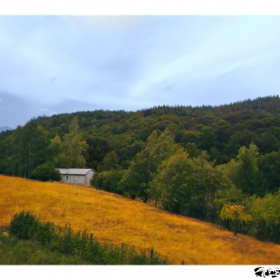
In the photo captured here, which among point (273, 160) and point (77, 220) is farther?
point (273, 160)

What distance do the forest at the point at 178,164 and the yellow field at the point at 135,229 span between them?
3.66 metres

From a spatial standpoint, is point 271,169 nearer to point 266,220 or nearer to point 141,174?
point 141,174

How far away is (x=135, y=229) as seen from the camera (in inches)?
511

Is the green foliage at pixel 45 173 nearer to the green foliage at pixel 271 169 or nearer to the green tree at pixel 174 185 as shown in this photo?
the green tree at pixel 174 185

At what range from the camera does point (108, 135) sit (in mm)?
48938

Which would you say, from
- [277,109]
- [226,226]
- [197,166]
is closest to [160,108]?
[277,109]

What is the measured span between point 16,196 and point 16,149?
16.1 meters

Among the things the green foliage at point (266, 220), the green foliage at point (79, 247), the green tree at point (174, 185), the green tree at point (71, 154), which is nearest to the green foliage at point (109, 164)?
the green tree at point (71, 154)

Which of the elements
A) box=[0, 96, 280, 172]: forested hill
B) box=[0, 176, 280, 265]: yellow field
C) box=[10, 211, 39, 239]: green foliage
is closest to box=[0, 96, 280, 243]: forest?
box=[0, 96, 280, 172]: forested hill

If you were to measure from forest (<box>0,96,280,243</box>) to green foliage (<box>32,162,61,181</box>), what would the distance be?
0.09m

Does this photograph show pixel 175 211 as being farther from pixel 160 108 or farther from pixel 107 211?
pixel 160 108

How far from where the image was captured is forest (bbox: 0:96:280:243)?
1791 centimetres

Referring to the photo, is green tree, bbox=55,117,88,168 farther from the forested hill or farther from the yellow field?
the yellow field

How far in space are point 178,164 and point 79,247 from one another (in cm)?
1337
